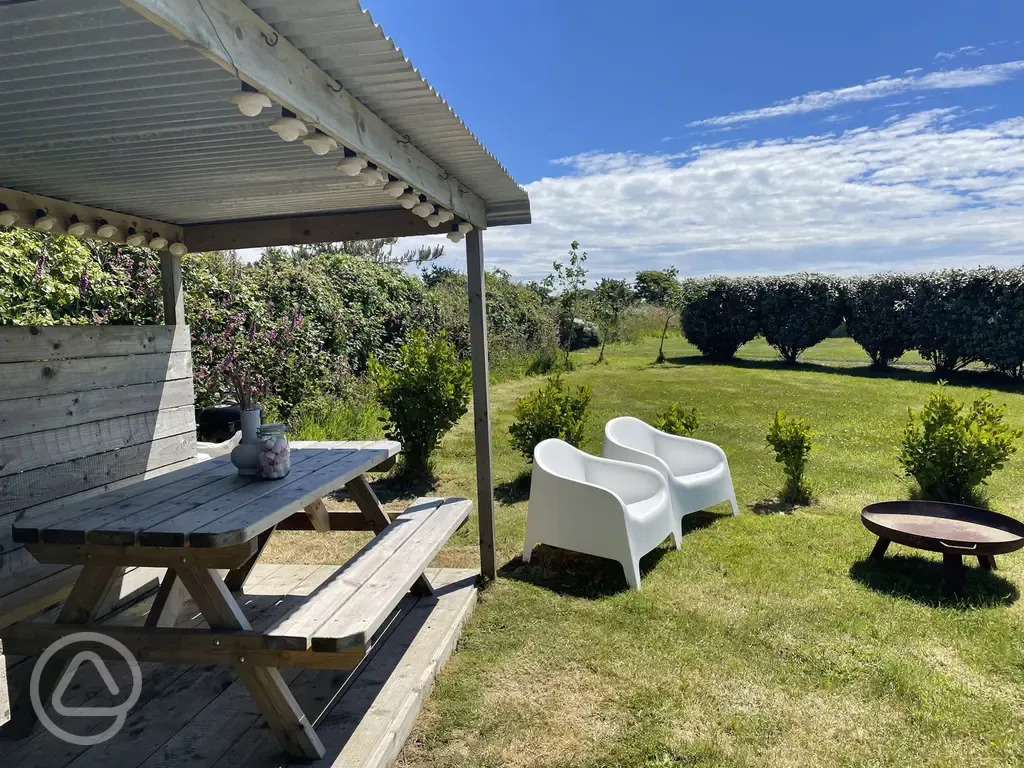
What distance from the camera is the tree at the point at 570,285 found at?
15.1 m

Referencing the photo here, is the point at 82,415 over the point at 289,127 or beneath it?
beneath

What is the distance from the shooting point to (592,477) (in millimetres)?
4520

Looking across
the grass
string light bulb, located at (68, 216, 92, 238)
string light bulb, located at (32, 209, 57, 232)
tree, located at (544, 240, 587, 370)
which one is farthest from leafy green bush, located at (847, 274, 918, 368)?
string light bulb, located at (32, 209, 57, 232)

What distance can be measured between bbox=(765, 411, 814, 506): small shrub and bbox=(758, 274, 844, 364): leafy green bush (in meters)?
9.53

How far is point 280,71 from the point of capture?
5.30ft

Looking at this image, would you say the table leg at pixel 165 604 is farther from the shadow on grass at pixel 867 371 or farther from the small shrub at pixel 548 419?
the shadow on grass at pixel 867 371

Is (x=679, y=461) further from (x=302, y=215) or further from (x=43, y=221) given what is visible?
(x=43, y=221)

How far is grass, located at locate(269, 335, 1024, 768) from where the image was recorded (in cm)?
236

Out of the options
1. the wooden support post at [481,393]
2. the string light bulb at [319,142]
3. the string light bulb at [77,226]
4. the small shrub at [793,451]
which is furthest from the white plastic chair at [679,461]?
the string light bulb at [77,226]

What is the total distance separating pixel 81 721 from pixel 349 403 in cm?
537

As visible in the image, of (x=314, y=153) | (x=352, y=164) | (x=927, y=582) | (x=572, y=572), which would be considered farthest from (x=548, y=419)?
(x=352, y=164)

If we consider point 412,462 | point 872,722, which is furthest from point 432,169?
point 412,462

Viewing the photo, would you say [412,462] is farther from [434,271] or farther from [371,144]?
[434,271]

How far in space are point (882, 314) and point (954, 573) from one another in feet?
35.1
